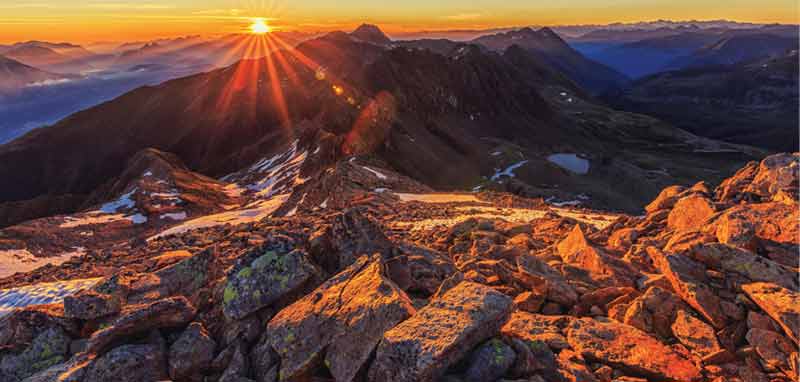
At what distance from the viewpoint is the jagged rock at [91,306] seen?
8305 mm

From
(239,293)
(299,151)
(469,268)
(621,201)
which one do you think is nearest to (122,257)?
(239,293)

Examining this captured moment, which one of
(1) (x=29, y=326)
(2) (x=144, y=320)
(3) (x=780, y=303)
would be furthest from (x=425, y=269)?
(1) (x=29, y=326)

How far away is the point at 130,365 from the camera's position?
7.34m

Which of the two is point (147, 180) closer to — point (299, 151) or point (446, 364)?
point (299, 151)

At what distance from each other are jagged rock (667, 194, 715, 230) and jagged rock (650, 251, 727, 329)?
16.1ft

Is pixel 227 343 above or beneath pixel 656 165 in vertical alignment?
above

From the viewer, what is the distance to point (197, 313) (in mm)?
8883

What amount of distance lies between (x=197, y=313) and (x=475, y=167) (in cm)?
10406

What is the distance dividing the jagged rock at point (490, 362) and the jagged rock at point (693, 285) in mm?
4717

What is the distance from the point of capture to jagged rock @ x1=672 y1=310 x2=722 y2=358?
24.6 ft

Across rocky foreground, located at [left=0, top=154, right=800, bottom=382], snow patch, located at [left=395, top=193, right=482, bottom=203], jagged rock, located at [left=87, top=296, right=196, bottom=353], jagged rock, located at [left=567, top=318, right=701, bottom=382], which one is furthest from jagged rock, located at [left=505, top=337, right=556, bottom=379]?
snow patch, located at [left=395, top=193, right=482, bottom=203]

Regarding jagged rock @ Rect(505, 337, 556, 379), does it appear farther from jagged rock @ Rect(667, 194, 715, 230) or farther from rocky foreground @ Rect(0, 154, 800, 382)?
jagged rock @ Rect(667, 194, 715, 230)

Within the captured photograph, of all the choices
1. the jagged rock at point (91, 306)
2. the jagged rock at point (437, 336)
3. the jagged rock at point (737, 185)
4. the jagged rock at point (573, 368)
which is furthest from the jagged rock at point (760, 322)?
the jagged rock at point (91, 306)

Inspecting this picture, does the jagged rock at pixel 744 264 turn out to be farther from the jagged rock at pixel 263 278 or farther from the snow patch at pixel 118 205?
the snow patch at pixel 118 205
